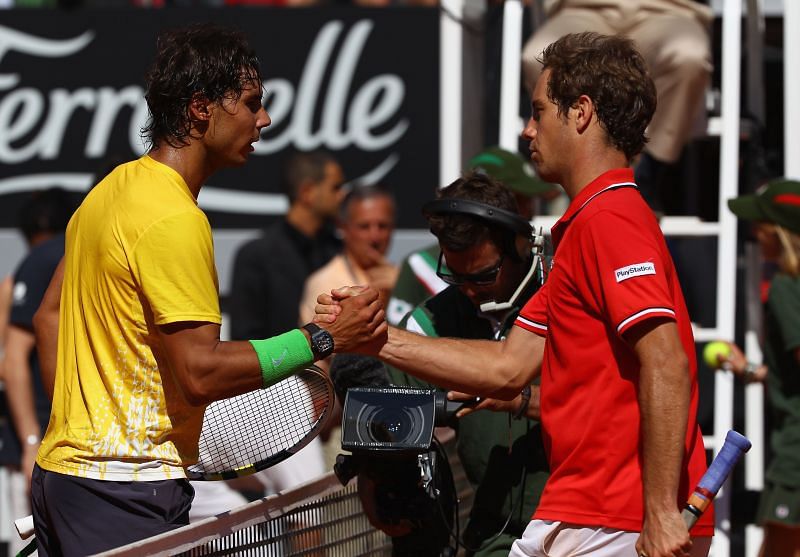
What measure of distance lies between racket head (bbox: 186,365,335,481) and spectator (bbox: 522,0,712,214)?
304 cm

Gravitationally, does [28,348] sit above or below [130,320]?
below

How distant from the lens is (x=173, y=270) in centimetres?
326

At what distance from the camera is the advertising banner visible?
823 cm

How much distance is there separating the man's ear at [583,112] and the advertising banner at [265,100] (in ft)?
15.0

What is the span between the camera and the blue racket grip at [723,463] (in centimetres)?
328

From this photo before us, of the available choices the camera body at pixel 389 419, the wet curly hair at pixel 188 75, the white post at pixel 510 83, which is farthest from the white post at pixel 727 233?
the wet curly hair at pixel 188 75

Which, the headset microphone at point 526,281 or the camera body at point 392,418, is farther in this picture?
the headset microphone at point 526,281

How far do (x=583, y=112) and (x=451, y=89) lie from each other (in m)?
3.46

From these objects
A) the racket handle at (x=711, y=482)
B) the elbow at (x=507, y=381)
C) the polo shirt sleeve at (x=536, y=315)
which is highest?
the polo shirt sleeve at (x=536, y=315)

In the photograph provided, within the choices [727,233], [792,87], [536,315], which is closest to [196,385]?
[536,315]

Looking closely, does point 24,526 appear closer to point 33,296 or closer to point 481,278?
point 481,278

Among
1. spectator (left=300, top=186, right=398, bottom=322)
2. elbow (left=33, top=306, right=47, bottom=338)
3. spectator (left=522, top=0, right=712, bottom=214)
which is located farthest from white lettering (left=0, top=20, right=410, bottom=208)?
elbow (left=33, top=306, right=47, bottom=338)

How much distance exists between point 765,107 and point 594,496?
5525mm

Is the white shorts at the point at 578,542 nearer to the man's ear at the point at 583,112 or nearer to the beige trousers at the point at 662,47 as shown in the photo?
the man's ear at the point at 583,112
